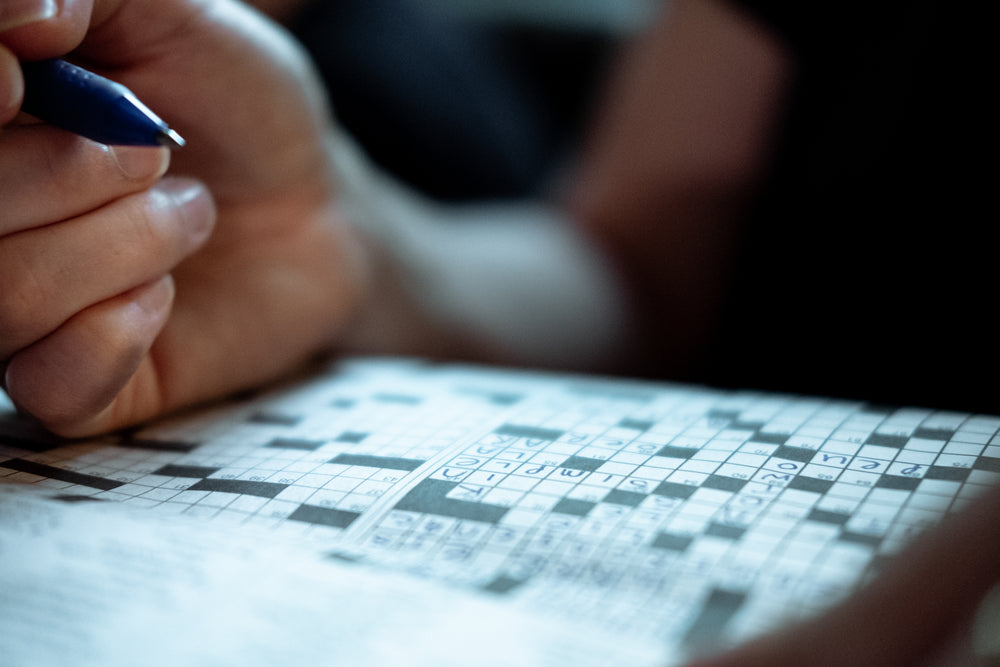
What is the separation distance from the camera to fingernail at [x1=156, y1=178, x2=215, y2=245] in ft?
1.72

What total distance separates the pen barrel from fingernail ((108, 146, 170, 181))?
0.04m

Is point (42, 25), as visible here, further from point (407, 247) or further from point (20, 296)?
point (407, 247)

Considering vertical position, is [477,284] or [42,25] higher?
[42,25]

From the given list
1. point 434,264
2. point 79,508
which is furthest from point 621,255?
point 79,508

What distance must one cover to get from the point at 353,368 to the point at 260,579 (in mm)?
353

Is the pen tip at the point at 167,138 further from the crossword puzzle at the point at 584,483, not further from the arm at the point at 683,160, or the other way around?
the arm at the point at 683,160

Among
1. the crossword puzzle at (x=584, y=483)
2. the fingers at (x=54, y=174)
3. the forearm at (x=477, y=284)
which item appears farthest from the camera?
the forearm at (x=477, y=284)

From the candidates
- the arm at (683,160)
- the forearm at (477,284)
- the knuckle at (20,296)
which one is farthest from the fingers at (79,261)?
the arm at (683,160)

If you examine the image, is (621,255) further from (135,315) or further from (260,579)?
(260,579)

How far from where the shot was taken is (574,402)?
55 centimetres

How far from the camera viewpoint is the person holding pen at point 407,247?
450 millimetres

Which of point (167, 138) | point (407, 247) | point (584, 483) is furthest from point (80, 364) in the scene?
point (407, 247)

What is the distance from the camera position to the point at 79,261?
0.47 metres

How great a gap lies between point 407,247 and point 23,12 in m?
0.52
